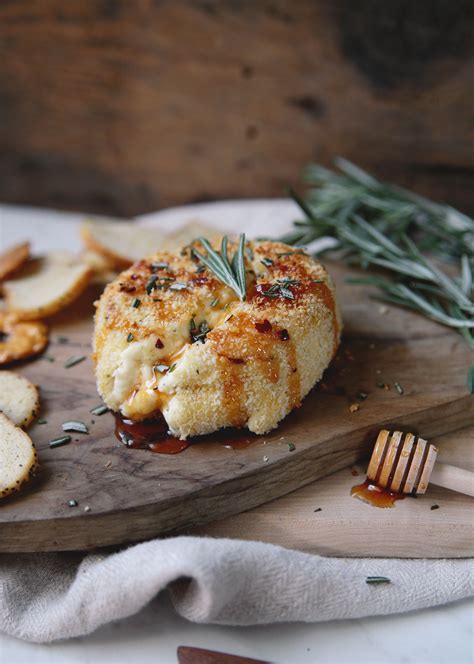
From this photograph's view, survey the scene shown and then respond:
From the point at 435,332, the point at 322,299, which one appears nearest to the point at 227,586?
the point at 322,299

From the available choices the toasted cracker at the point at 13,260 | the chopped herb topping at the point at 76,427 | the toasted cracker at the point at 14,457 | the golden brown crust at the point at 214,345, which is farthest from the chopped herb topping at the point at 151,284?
the toasted cracker at the point at 13,260

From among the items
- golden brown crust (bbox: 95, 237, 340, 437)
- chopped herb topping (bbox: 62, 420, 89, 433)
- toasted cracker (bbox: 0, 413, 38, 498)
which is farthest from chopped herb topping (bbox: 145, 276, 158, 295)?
toasted cracker (bbox: 0, 413, 38, 498)

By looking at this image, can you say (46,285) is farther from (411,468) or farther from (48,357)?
(411,468)

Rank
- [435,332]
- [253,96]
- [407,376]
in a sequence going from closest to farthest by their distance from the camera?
[407,376] → [435,332] → [253,96]

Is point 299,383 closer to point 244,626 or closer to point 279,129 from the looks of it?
point 244,626

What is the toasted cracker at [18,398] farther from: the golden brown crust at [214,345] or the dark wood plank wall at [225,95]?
the dark wood plank wall at [225,95]
